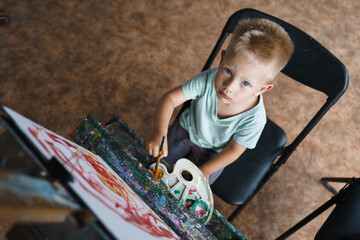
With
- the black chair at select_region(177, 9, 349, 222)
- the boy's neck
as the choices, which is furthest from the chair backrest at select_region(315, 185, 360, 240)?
the boy's neck

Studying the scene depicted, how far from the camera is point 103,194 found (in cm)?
42

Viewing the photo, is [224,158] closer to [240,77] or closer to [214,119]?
[214,119]

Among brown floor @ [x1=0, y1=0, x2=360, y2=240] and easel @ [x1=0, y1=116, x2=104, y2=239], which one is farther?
brown floor @ [x1=0, y1=0, x2=360, y2=240]

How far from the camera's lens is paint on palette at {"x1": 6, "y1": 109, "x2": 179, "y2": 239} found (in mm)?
345

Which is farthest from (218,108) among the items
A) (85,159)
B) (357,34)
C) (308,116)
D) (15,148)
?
(357,34)

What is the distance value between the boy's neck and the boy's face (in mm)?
93

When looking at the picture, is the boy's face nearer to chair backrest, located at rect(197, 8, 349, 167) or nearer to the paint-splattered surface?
chair backrest, located at rect(197, 8, 349, 167)

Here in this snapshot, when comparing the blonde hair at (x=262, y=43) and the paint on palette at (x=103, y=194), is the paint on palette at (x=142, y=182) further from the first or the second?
the blonde hair at (x=262, y=43)

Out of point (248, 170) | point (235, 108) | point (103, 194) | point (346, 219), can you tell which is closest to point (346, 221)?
point (346, 219)

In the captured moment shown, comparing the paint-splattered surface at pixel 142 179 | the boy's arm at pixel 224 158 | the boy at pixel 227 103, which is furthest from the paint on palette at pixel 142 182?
the boy's arm at pixel 224 158

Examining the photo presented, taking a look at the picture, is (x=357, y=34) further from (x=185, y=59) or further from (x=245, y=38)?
(x=245, y=38)

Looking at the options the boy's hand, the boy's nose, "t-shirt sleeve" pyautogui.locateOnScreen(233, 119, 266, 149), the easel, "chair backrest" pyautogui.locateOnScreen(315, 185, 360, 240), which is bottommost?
"chair backrest" pyautogui.locateOnScreen(315, 185, 360, 240)

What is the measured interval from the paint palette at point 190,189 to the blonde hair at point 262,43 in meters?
0.35

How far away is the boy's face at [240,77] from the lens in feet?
2.44
